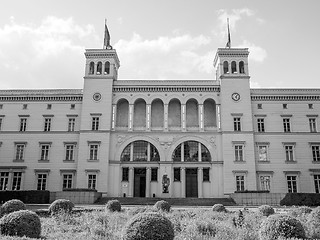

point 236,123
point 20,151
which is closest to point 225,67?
point 236,123

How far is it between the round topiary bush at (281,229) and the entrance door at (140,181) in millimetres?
36053

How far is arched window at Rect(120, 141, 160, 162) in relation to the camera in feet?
161

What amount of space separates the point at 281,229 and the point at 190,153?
3614cm

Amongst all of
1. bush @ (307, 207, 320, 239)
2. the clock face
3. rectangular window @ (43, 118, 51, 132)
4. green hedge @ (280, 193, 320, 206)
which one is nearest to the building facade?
the clock face

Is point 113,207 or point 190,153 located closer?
point 113,207

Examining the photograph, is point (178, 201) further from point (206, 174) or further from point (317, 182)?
point (317, 182)

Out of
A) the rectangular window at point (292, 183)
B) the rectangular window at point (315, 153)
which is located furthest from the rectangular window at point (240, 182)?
the rectangular window at point (315, 153)

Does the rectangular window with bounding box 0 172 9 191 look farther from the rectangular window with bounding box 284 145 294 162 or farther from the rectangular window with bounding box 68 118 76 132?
the rectangular window with bounding box 284 145 294 162

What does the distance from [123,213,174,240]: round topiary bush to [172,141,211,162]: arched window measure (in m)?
37.1

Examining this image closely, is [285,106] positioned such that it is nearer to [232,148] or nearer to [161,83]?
[232,148]

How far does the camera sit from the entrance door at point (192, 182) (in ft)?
157

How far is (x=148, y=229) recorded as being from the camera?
11.4m

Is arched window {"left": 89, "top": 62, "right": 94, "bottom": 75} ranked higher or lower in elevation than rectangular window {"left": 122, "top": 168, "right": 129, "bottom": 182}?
higher

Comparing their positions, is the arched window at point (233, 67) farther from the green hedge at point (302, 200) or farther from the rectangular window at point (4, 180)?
the rectangular window at point (4, 180)
